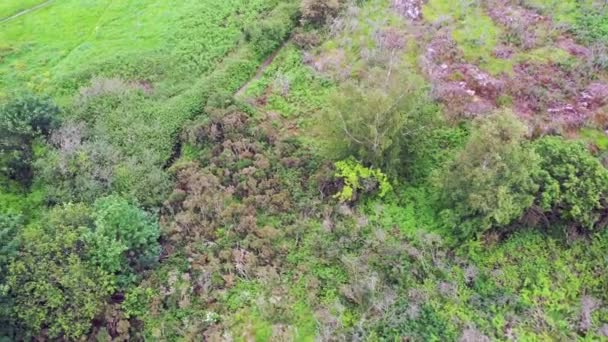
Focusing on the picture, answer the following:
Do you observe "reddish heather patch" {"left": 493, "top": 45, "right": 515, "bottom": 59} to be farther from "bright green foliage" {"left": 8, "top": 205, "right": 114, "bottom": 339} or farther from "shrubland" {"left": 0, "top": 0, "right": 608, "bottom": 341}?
"bright green foliage" {"left": 8, "top": 205, "right": 114, "bottom": 339}

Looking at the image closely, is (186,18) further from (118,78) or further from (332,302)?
(332,302)

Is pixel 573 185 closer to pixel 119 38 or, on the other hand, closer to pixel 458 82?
pixel 458 82

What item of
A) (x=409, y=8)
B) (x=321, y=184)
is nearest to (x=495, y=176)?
(x=321, y=184)

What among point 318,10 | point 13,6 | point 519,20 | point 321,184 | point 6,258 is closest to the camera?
point 6,258

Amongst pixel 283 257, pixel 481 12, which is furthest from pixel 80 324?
pixel 481 12

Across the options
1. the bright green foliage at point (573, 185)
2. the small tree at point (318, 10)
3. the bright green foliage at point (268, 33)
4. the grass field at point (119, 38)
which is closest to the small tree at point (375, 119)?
the bright green foliage at point (573, 185)

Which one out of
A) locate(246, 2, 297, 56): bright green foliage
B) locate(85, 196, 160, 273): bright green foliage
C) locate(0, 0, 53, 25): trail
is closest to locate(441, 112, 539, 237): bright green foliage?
locate(85, 196, 160, 273): bright green foliage
